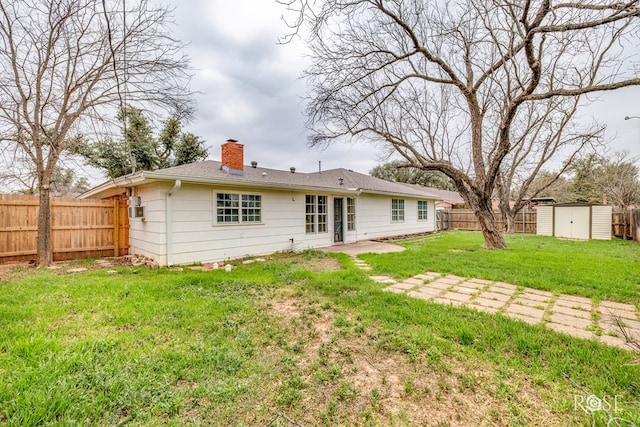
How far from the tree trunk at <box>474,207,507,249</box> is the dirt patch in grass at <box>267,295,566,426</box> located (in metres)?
7.88

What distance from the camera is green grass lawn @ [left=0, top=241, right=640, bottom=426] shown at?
1.76 metres

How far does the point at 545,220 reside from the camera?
13219mm

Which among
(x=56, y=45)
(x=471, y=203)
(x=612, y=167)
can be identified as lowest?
(x=471, y=203)

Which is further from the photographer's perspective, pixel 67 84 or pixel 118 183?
pixel 118 183

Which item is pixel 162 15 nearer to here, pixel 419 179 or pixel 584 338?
pixel 584 338

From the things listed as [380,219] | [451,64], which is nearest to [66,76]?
[451,64]

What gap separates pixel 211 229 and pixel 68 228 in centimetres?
406

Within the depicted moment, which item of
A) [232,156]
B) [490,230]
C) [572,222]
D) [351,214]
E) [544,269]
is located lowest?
[544,269]

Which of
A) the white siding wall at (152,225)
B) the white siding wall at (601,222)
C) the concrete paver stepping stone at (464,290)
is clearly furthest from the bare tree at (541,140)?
the white siding wall at (152,225)

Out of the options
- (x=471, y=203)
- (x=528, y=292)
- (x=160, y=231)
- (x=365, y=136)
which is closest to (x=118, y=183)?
(x=160, y=231)

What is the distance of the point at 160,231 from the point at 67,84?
4.08m

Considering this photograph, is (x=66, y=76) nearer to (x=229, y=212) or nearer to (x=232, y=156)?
(x=232, y=156)

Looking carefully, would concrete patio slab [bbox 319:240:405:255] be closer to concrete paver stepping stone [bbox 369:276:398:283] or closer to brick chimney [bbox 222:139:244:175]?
concrete paver stepping stone [bbox 369:276:398:283]

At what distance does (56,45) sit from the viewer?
595cm
